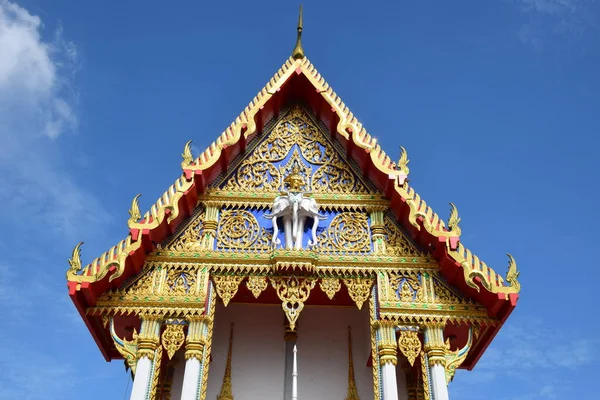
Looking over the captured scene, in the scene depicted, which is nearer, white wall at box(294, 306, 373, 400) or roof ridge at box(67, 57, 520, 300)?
roof ridge at box(67, 57, 520, 300)

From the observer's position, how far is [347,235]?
10227mm

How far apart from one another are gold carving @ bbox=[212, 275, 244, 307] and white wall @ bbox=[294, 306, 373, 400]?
2.42 meters

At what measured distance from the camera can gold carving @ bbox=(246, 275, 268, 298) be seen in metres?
9.73

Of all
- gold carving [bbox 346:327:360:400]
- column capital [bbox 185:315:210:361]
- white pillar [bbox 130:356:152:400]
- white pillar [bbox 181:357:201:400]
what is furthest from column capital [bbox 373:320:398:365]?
white pillar [bbox 130:356:152:400]

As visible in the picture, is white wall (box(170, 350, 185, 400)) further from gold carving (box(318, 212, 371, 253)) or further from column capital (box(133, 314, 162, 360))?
gold carving (box(318, 212, 371, 253))

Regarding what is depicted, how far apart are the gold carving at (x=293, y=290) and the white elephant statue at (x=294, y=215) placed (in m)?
0.52

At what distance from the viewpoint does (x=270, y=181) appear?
10781 mm

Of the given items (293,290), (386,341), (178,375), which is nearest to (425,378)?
(386,341)

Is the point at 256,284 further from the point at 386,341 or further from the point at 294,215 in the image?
the point at 386,341

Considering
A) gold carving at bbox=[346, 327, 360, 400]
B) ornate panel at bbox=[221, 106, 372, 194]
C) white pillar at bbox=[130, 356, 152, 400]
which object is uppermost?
ornate panel at bbox=[221, 106, 372, 194]

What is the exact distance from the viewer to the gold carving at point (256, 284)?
9734 mm

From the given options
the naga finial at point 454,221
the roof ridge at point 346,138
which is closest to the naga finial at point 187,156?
the roof ridge at point 346,138

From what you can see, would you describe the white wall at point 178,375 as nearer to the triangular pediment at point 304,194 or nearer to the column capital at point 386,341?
the triangular pediment at point 304,194

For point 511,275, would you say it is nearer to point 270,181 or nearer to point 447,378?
point 447,378
